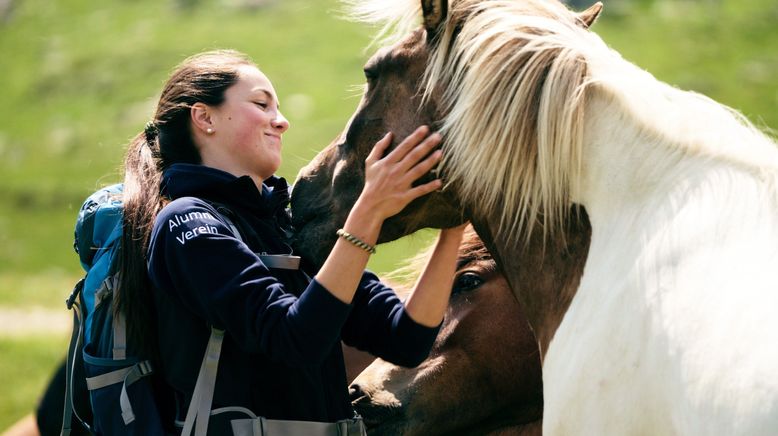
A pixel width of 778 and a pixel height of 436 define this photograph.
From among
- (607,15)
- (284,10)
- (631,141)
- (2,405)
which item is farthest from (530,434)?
(284,10)

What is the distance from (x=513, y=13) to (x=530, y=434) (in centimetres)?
164

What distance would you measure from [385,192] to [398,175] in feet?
0.21

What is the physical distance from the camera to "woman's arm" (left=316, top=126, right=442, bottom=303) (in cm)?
266

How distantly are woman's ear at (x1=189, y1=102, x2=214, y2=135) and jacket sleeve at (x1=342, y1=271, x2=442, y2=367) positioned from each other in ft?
2.60

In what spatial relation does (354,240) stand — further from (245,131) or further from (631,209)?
(631,209)

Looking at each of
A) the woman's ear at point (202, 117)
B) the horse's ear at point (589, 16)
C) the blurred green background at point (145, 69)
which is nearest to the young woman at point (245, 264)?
the woman's ear at point (202, 117)

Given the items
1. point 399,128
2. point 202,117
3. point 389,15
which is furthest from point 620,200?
point 202,117

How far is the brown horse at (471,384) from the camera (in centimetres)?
344

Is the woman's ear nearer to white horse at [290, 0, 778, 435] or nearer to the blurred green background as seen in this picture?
white horse at [290, 0, 778, 435]

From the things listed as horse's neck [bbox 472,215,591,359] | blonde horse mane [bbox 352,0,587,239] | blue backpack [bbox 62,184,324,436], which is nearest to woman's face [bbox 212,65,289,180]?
blue backpack [bbox 62,184,324,436]

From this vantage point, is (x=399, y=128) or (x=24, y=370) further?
(x=24, y=370)

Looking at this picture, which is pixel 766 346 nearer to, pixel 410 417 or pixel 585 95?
pixel 585 95

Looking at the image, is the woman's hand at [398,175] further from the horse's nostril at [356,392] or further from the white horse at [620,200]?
the horse's nostril at [356,392]

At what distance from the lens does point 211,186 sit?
290cm
